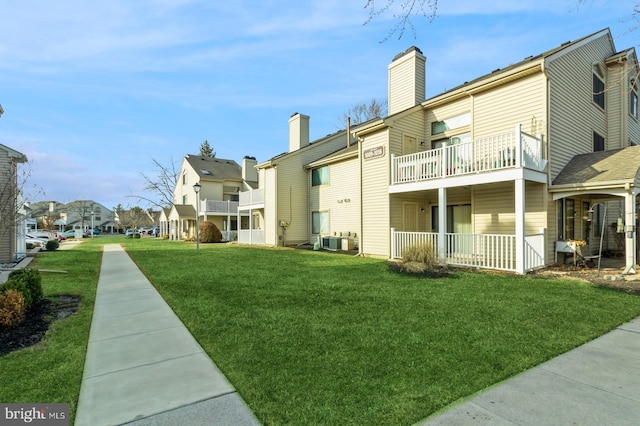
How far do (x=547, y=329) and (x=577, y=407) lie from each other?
2.22m

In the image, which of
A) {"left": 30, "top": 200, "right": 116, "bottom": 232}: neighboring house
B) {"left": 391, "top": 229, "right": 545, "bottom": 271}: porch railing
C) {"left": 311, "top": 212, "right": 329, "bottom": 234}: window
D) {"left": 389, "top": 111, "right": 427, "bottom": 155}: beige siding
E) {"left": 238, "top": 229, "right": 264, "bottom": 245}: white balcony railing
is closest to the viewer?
{"left": 391, "top": 229, "right": 545, "bottom": 271}: porch railing

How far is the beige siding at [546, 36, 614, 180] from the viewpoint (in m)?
10.4

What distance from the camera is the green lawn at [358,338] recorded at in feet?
9.16

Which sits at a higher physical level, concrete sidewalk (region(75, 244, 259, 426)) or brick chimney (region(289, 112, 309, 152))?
brick chimney (region(289, 112, 309, 152))

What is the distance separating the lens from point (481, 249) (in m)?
10.8

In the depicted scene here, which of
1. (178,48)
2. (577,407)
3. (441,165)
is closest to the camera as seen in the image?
(577,407)

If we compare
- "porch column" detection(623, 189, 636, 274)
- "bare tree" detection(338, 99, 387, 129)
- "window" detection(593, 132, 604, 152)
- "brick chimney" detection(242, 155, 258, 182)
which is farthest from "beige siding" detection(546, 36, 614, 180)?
"brick chimney" detection(242, 155, 258, 182)

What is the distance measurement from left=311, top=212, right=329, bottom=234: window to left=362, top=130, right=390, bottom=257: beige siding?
195 inches

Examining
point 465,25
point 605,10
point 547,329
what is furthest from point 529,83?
point 547,329

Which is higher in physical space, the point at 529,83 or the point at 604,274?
the point at 529,83

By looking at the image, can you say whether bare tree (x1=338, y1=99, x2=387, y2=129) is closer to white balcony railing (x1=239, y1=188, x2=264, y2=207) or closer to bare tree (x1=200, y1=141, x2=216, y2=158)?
white balcony railing (x1=239, y1=188, x2=264, y2=207)

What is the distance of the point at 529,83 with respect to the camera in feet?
34.0

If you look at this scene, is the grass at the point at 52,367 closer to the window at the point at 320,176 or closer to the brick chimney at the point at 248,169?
the window at the point at 320,176

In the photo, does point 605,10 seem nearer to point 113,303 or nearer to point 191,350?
point 191,350
